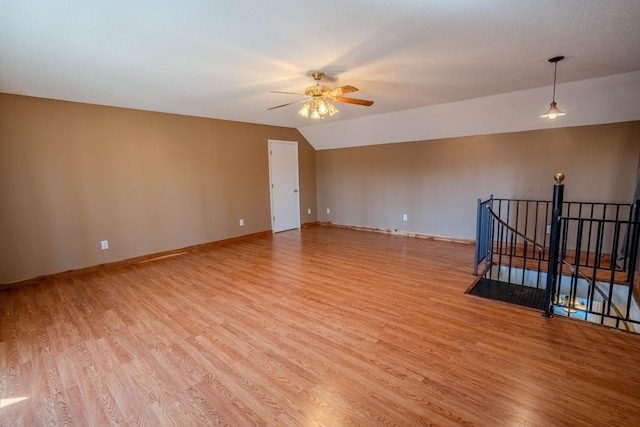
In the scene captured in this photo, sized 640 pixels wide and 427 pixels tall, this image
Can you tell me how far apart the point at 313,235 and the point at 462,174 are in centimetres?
314

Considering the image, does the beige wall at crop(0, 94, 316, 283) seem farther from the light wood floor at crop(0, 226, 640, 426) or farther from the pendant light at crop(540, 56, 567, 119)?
the pendant light at crop(540, 56, 567, 119)

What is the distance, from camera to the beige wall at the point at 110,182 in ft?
11.9

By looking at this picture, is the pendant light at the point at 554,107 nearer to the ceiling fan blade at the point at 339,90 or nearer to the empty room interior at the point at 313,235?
the empty room interior at the point at 313,235

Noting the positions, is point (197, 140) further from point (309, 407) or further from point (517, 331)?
point (517, 331)

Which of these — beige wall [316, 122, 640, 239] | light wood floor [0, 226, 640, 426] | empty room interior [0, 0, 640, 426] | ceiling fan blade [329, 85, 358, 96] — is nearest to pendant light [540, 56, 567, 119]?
empty room interior [0, 0, 640, 426]

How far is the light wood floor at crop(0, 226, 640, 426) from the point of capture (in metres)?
1.71

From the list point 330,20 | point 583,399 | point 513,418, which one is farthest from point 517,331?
point 330,20

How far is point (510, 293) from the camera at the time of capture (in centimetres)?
337

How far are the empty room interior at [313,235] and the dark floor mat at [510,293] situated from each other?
5 cm

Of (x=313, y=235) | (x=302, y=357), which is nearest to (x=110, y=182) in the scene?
(x=313, y=235)

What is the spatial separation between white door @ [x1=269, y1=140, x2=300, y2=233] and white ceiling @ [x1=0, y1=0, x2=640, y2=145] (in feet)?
8.89

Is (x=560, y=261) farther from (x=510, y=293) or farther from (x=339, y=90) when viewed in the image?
(x=339, y=90)

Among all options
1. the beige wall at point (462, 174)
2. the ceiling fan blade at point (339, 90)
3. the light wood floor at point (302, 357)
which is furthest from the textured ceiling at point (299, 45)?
the light wood floor at point (302, 357)

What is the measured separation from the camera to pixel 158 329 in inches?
104
